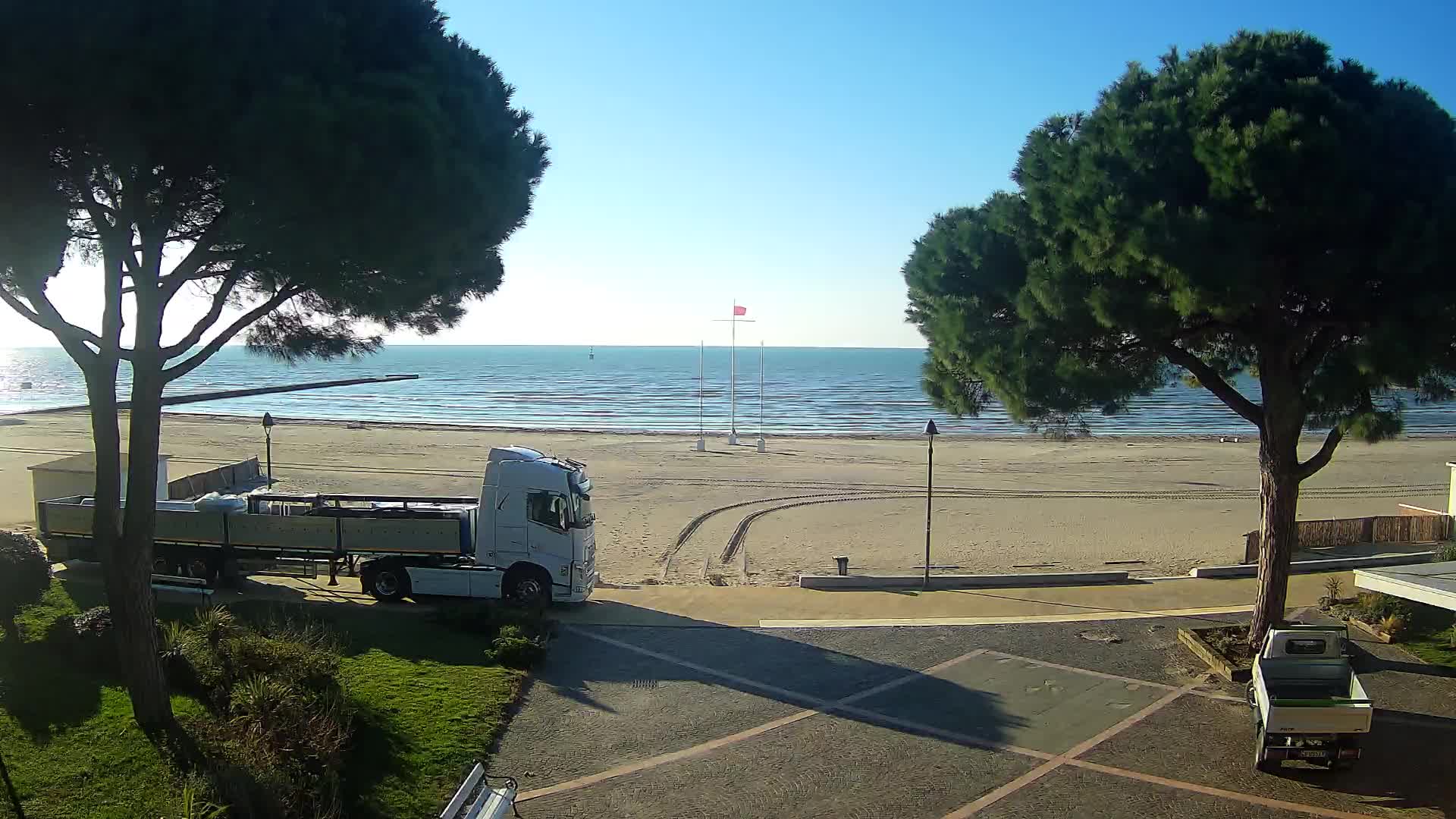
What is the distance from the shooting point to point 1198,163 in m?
10.9

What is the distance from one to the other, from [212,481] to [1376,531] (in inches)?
1128

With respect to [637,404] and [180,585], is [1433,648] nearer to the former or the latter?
[180,585]

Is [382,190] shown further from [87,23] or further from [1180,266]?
[1180,266]

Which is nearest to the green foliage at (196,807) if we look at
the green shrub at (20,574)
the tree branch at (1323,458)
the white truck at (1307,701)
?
the green shrub at (20,574)

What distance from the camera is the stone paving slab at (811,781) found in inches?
335

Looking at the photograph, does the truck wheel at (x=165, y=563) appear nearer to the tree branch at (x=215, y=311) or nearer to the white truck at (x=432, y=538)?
the white truck at (x=432, y=538)

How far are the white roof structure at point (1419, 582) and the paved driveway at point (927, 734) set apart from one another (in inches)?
50.3

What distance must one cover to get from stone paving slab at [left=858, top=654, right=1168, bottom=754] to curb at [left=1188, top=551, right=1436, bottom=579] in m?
7.86

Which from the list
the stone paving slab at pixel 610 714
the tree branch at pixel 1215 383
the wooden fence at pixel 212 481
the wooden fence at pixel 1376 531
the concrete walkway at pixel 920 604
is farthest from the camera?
the wooden fence at pixel 212 481

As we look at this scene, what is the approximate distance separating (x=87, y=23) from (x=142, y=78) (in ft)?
1.63

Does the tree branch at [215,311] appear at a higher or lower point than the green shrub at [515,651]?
higher

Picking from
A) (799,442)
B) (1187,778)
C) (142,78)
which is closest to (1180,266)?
(1187,778)

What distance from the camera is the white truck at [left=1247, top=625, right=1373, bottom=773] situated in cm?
894

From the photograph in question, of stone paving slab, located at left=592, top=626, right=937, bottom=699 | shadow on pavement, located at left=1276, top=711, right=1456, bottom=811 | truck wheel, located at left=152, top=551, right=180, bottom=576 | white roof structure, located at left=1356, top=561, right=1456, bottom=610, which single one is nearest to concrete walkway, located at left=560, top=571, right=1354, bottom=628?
stone paving slab, located at left=592, top=626, right=937, bottom=699
